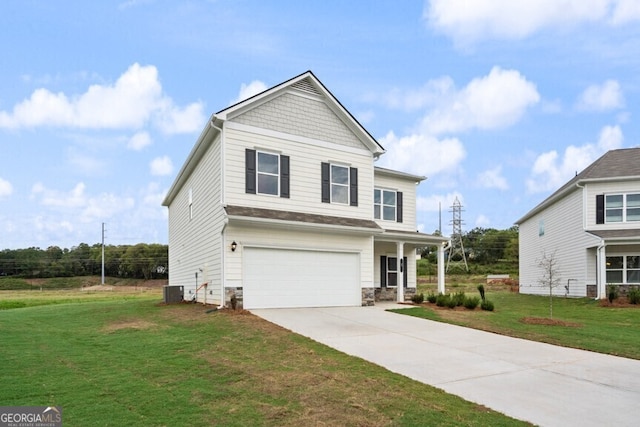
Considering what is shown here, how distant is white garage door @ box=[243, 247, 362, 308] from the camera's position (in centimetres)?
1512

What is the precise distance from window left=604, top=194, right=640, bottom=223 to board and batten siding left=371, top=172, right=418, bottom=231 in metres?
11.0

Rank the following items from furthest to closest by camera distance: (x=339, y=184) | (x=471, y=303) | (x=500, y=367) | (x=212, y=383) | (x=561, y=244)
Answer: (x=561, y=244) < (x=339, y=184) < (x=471, y=303) < (x=500, y=367) < (x=212, y=383)

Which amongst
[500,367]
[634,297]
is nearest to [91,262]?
[634,297]

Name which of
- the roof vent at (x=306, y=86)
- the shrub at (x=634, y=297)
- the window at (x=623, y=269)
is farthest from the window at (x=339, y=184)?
the window at (x=623, y=269)

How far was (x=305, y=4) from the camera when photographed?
586 inches

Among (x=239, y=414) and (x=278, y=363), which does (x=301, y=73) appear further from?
(x=239, y=414)

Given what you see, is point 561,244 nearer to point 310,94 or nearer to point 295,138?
point 310,94

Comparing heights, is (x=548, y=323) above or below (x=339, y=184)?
below

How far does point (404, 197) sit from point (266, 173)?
8.47 m

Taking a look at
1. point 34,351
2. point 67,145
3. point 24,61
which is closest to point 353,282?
point 34,351

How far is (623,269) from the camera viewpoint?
81.1ft

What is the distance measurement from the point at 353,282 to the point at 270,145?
5989 mm

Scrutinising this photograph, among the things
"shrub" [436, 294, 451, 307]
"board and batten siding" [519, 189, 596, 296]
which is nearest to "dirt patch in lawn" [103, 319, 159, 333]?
"shrub" [436, 294, 451, 307]

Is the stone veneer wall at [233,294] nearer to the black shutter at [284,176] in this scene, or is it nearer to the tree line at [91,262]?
the black shutter at [284,176]
